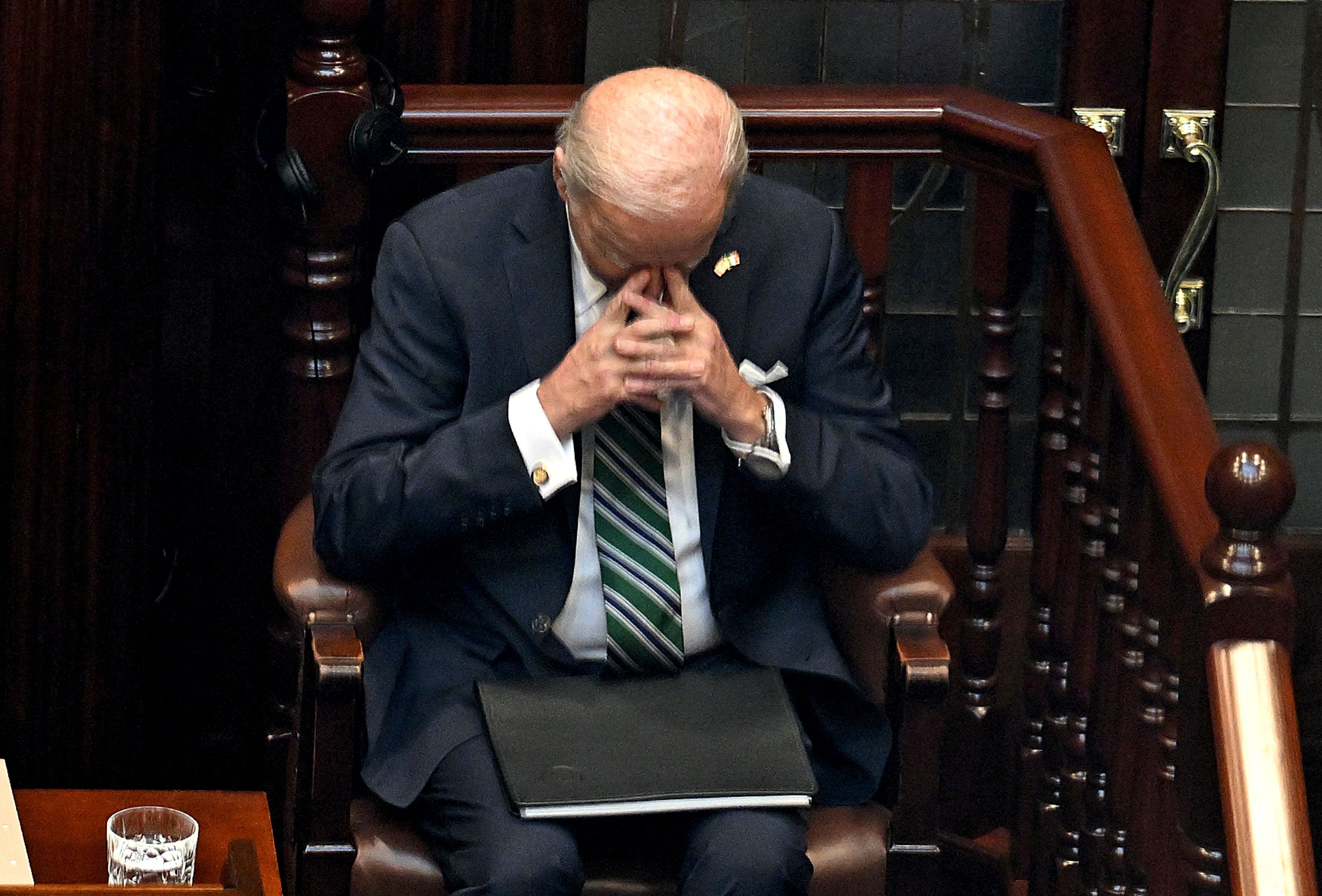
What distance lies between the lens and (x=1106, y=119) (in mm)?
3654

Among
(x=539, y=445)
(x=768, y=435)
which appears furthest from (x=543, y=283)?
(x=768, y=435)

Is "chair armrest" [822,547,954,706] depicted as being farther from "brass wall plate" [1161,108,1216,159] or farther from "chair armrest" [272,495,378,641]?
"brass wall plate" [1161,108,1216,159]

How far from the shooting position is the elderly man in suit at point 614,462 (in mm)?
2379

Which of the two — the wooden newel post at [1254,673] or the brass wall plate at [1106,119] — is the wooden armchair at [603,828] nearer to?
the wooden newel post at [1254,673]

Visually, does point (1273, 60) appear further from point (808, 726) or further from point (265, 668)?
point (265, 668)

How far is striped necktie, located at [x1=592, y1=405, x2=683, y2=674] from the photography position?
8.40ft

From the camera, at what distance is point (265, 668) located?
3285 millimetres

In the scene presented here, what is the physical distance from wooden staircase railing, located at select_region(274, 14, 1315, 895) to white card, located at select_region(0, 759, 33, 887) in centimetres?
76

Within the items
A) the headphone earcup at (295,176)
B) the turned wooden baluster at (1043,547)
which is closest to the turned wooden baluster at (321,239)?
the headphone earcup at (295,176)

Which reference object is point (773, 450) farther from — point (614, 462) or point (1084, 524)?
point (1084, 524)

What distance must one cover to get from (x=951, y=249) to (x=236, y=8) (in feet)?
4.65

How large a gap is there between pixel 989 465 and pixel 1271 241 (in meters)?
1.04

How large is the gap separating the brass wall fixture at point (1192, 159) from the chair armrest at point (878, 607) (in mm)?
1260

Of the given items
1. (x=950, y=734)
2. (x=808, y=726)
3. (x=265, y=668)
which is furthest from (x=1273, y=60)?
(x=265, y=668)
